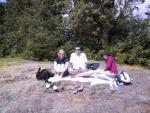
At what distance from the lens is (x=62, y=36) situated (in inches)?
1288

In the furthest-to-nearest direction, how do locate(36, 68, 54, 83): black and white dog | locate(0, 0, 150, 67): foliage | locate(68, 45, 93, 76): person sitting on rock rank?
locate(0, 0, 150, 67): foliage, locate(68, 45, 93, 76): person sitting on rock, locate(36, 68, 54, 83): black and white dog

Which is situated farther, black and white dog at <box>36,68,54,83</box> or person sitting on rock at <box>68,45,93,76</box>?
person sitting on rock at <box>68,45,93,76</box>

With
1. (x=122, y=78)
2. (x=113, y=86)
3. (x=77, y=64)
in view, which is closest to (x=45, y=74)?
(x=77, y=64)

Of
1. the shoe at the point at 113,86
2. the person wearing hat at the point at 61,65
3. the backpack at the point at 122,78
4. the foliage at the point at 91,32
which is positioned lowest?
the shoe at the point at 113,86

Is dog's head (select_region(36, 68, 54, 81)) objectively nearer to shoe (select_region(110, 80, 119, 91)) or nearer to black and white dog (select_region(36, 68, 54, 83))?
black and white dog (select_region(36, 68, 54, 83))

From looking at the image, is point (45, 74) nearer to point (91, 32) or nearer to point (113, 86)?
point (113, 86)

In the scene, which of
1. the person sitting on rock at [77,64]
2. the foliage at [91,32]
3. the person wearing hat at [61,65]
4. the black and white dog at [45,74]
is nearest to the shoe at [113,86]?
the person sitting on rock at [77,64]

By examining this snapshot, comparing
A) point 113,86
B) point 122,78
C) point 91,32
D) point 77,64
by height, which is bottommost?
point 113,86

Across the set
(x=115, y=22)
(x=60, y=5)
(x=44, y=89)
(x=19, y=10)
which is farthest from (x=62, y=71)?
(x=19, y=10)

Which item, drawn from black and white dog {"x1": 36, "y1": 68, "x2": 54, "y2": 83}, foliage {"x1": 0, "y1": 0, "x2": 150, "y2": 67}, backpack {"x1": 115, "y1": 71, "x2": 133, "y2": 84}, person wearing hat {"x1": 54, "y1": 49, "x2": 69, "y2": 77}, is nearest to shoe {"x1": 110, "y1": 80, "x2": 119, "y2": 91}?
backpack {"x1": 115, "y1": 71, "x2": 133, "y2": 84}

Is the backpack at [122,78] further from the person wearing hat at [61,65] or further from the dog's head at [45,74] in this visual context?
the dog's head at [45,74]

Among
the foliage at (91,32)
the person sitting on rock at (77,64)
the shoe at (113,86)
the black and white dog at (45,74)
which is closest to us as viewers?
the shoe at (113,86)

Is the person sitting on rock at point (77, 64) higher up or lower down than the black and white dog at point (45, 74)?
higher up

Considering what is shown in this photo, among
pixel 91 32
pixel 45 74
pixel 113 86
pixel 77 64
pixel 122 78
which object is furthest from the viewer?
pixel 91 32
